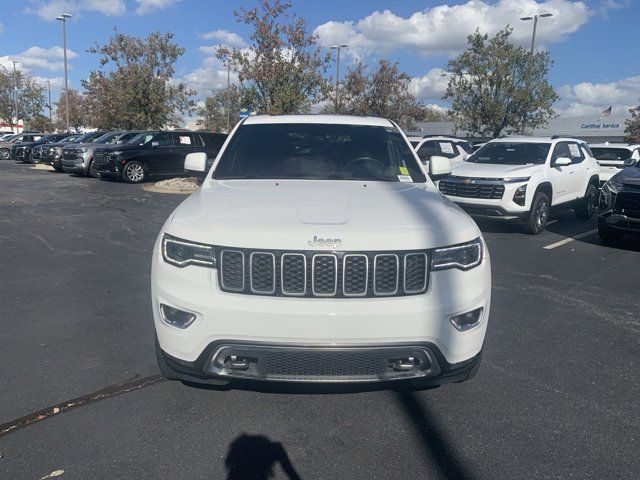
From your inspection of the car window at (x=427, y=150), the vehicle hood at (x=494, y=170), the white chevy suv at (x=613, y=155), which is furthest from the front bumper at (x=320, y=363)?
the white chevy suv at (x=613, y=155)

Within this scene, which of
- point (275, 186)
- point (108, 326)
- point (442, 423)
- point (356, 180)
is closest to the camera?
point (442, 423)

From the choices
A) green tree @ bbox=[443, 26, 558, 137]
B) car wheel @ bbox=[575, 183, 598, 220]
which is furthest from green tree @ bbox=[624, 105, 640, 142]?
car wheel @ bbox=[575, 183, 598, 220]

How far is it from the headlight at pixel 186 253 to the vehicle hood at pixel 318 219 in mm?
38

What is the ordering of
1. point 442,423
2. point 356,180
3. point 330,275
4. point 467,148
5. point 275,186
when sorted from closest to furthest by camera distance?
point 330,275, point 442,423, point 275,186, point 356,180, point 467,148

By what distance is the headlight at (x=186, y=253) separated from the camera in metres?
2.97

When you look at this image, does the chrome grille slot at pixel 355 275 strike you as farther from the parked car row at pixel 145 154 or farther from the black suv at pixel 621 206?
A: the parked car row at pixel 145 154

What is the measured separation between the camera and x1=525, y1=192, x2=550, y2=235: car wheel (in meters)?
9.80

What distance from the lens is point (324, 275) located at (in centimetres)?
292

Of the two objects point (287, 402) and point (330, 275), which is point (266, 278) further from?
point (287, 402)

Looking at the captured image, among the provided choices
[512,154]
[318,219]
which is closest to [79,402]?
[318,219]

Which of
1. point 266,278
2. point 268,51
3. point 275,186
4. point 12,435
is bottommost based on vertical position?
point 12,435

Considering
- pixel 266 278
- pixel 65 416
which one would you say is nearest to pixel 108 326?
pixel 65 416

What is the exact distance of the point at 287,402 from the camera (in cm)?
346

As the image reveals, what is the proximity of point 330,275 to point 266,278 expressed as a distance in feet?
1.12
